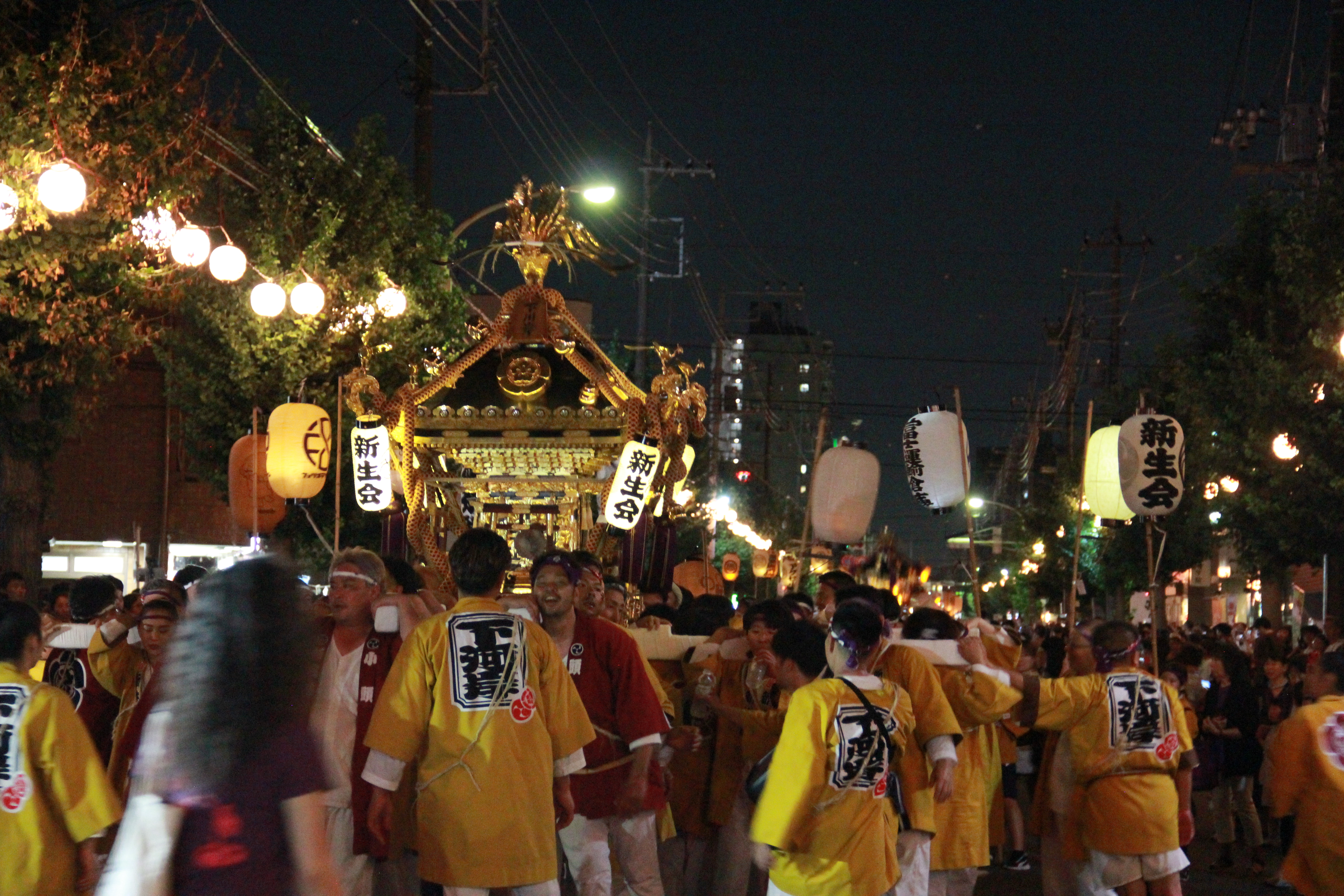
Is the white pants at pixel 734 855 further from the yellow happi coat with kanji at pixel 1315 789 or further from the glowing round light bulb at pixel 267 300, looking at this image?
the glowing round light bulb at pixel 267 300

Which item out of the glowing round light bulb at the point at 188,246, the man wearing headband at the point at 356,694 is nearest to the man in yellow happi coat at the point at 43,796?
the man wearing headband at the point at 356,694

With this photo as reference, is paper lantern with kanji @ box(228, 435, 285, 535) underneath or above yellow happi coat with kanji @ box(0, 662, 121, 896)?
above

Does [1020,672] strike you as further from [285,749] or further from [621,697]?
[285,749]

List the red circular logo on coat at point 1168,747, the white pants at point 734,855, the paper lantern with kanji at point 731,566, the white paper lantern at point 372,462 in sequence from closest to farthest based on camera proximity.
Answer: the red circular logo on coat at point 1168,747
the white pants at point 734,855
the white paper lantern at point 372,462
the paper lantern with kanji at point 731,566

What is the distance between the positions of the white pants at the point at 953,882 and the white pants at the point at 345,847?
3164 mm

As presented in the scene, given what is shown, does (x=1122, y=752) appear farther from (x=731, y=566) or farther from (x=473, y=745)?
(x=731, y=566)

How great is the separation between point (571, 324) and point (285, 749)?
11.9 metres

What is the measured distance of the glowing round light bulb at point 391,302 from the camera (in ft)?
66.5

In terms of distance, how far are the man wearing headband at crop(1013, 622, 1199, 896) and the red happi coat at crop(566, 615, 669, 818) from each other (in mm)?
2038

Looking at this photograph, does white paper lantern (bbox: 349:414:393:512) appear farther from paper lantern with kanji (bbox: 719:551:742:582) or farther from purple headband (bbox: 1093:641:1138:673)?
paper lantern with kanji (bbox: 719:551:742:582)

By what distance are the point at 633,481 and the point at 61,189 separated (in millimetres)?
5953

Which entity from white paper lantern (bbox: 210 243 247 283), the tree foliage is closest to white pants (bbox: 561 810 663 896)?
white paper lantern (bbox: 210 243 247 283)

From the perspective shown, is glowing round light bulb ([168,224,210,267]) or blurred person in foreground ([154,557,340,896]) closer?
blurred person in foreground ([154,557,340,896])

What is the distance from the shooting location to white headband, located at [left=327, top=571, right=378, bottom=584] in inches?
254
